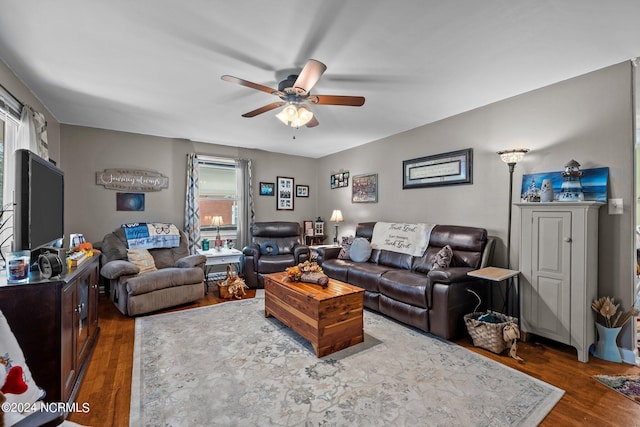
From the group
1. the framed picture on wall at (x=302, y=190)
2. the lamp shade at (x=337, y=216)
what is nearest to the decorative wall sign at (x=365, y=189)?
the lamp shade at (x=337, y=216)

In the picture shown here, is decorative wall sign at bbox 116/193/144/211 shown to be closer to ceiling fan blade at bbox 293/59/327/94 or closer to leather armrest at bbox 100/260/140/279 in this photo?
leather armrest at bbox 100/260/140/279

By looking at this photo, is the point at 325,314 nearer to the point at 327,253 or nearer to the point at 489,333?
the point at 489,333

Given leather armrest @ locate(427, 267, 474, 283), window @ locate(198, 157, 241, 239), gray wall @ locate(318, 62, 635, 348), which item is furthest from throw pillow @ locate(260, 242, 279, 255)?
leather armrest @ locate(427, 267, 474, 283)

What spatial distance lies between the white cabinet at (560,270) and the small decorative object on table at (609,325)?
0.07m

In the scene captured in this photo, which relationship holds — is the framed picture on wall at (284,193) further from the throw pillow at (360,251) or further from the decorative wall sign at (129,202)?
the decorative wall sign at (129,202)

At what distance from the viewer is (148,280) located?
11.1ft

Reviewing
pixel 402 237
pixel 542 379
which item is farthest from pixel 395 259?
pixel 542 379

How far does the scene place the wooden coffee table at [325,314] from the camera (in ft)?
8.12

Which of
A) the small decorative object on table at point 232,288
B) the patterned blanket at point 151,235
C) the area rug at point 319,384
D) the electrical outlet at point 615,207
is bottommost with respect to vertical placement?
the area rug at point 319,384

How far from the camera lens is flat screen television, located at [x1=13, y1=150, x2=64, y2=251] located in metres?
1.58

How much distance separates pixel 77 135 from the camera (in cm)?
416

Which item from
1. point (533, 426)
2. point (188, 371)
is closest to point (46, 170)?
point (188, 371)

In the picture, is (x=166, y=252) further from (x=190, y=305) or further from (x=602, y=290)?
(x=602, y=290)

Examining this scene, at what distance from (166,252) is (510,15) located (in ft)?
15.4
